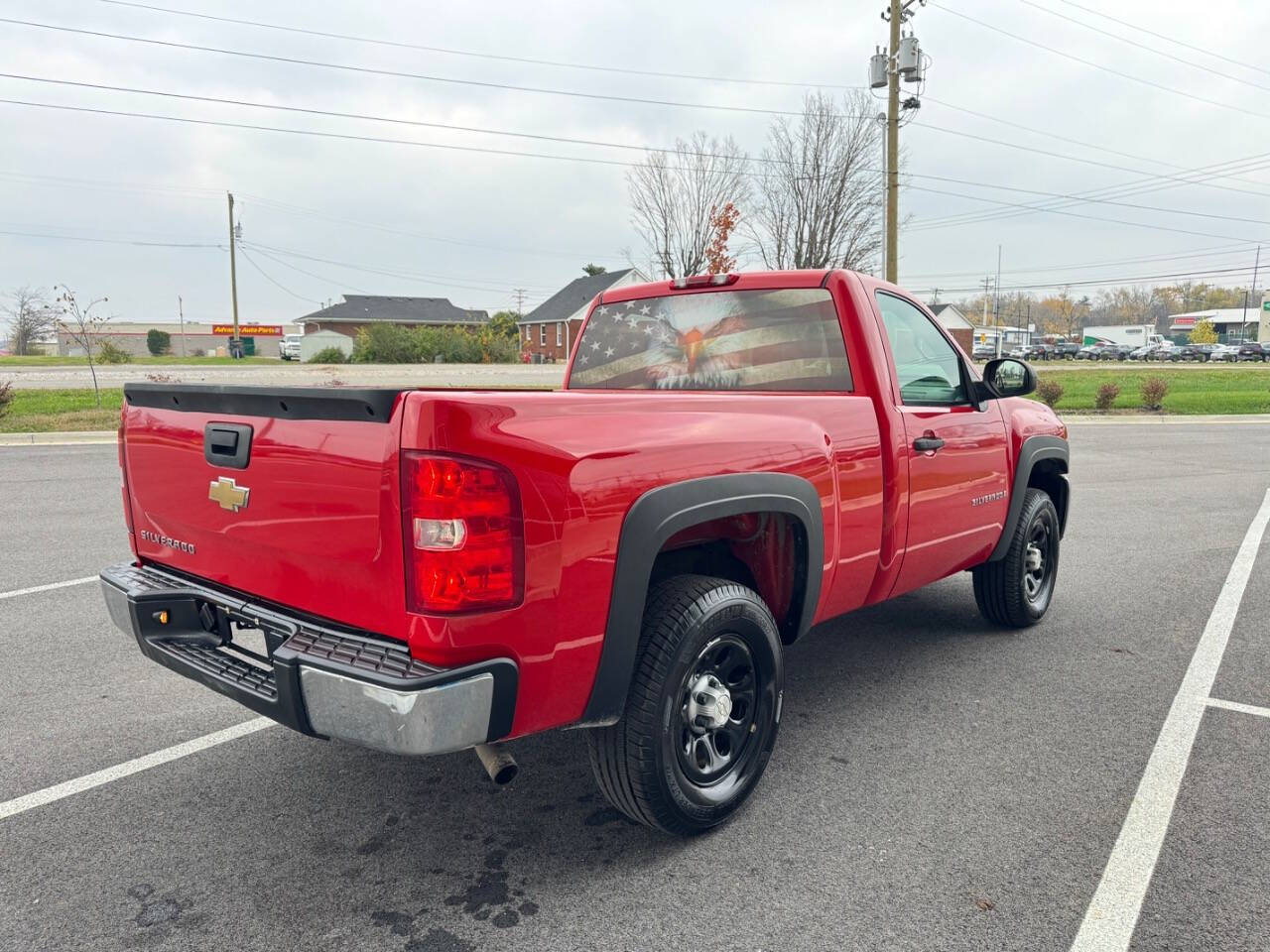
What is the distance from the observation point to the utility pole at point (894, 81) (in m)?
20.9

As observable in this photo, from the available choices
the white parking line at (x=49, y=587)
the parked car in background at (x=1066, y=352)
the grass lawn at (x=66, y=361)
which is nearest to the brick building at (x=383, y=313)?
the grass lawn at (x=66, y=361)

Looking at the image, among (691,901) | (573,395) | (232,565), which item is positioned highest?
(573,395)

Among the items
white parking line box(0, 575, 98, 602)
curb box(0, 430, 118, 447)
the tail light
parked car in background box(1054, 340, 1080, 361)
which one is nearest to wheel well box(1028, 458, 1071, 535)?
the tail light

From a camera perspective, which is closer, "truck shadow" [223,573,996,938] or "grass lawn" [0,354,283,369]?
"truck shadow" [223,573,996,938]

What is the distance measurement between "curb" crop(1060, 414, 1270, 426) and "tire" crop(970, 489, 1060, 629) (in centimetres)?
1513

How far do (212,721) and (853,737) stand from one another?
2.70 metres

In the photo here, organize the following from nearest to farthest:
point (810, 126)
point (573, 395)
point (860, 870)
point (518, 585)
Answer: point (518, 585), point (573, 395), point (860, 870), point (810, 126)

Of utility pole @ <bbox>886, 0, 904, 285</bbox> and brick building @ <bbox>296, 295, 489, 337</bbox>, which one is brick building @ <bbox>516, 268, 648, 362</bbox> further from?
utility pole @ <bbox>886, 0, 904, 285</bbox>

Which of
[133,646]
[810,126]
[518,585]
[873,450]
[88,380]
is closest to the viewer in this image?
[518,585]

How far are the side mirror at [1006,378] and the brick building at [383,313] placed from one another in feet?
255

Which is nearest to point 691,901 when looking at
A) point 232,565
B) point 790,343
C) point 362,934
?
point 362,934

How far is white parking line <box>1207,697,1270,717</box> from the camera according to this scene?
3951 mm

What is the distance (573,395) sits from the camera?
253 centimetres

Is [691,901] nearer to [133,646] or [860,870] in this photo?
[860,870]
